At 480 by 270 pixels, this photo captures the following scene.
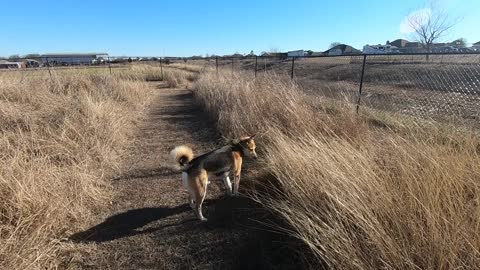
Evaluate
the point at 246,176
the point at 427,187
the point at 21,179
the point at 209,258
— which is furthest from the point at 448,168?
the point at 21,179

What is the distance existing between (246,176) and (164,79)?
1944 centimetres

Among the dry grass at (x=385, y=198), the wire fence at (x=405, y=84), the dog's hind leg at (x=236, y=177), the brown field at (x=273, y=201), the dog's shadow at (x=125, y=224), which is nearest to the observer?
the dry grass at (x=385, y=198)

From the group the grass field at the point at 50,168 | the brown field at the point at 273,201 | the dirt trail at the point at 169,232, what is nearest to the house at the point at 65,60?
the grass field at the point at 50,168

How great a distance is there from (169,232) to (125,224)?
1.82ft

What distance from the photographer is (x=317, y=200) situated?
3.10 metres

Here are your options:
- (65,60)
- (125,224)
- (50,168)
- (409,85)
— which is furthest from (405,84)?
(65,60)

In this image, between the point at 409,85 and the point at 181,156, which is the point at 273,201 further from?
the point at 409,85

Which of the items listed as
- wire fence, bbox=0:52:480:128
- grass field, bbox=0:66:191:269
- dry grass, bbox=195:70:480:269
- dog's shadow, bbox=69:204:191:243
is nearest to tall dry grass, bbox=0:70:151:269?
grass field, bbox=0:66:191:269

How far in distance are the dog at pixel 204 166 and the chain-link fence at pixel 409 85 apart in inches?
108

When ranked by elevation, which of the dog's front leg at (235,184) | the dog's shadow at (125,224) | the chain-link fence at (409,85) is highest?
the chain-link fence at (409,85)

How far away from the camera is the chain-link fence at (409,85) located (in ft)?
25.3

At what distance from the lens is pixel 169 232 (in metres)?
3.71

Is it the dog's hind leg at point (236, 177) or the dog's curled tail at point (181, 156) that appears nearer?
the dog's curled tail at point (181, 156)

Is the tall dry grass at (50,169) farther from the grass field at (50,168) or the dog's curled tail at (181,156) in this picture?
the dog's curled tail at (181,156)
